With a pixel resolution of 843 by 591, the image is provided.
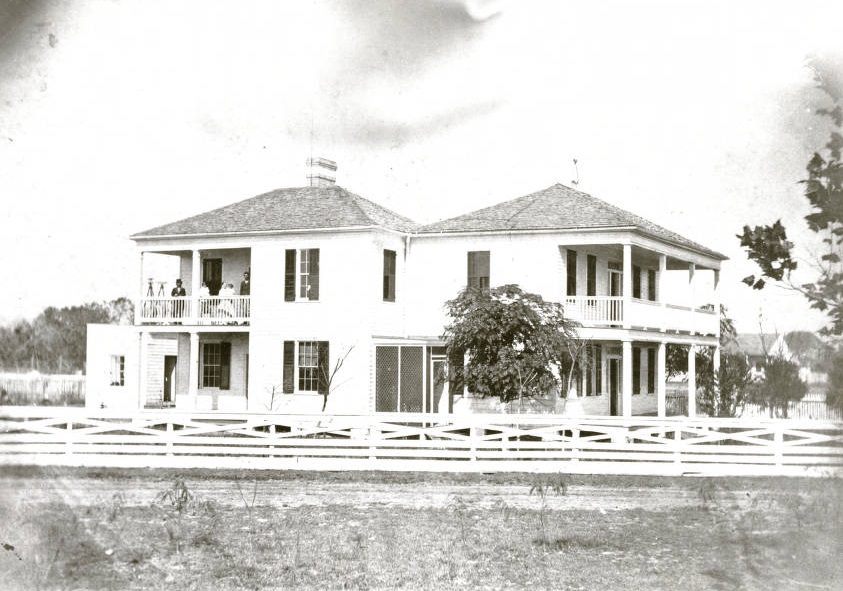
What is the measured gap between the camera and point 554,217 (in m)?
24.3

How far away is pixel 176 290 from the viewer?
1043 inches

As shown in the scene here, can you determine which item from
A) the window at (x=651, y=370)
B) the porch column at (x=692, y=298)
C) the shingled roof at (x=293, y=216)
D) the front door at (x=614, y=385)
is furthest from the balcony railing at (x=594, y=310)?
the window at (x=651, y=370)

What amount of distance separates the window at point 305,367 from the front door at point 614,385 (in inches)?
293

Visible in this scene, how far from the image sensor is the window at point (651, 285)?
28.9m

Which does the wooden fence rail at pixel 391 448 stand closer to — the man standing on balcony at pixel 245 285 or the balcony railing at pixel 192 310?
the balcony railing at pixel 192 310

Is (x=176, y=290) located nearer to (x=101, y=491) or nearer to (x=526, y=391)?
(x=526, y=391)

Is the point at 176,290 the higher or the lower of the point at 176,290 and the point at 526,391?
the higher

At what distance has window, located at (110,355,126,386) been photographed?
2661cm

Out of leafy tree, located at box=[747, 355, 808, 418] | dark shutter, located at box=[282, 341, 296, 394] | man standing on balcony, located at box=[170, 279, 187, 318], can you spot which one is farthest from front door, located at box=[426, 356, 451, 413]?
man standing on balcony, located at box=[170, 279, 187, 318]

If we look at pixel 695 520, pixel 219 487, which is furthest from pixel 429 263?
pixel 695 520

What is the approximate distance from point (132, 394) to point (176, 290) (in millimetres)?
2762

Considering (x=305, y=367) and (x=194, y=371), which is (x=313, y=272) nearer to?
(x=305, y=367)

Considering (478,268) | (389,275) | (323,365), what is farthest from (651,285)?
(323,365)

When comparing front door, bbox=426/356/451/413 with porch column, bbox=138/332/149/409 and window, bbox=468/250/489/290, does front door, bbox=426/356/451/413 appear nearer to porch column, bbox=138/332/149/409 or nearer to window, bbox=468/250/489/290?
window, bbox=468/250/489/290
